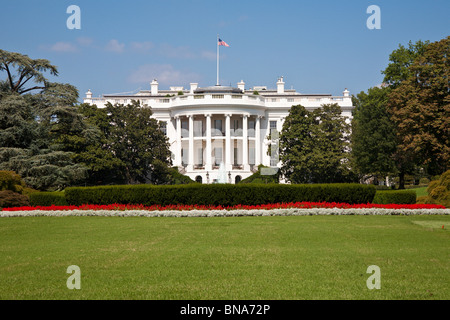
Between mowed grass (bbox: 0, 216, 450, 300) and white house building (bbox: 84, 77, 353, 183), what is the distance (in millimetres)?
41065

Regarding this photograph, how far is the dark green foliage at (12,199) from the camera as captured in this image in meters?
23.9

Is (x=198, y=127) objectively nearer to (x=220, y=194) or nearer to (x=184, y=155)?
(x=184, y=155)

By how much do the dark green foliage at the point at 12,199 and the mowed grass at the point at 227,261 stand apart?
8.20 metres

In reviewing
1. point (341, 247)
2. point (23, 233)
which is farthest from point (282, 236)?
point (23, 233)

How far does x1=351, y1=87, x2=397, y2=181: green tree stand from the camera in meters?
45.8

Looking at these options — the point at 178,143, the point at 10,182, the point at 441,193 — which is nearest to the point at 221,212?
the point at 10,182

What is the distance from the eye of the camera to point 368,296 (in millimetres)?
7270

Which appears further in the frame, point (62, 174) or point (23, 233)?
point (62, 174)

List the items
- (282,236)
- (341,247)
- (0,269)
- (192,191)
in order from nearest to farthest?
(0,269), (341,247), (282,236), (192,191)

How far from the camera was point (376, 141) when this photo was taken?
4631 cm

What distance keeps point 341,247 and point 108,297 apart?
6.27m

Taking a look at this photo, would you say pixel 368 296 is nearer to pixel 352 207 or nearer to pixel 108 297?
pixel 108 297

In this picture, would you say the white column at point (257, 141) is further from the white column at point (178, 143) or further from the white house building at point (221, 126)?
the white column at point (178, 143)

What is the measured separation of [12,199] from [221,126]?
3917 centimetres
